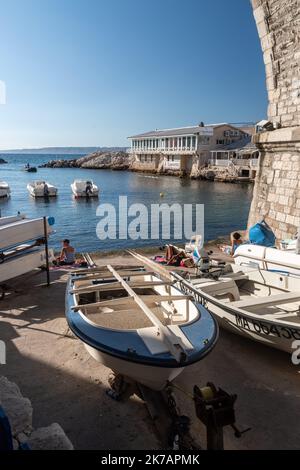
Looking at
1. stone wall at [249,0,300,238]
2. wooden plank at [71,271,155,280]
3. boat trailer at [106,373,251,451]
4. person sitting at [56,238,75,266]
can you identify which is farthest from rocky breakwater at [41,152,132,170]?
boat trailer at [106,373,251,451]

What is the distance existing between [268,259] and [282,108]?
19.3ft

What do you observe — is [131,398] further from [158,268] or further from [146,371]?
[158,268]

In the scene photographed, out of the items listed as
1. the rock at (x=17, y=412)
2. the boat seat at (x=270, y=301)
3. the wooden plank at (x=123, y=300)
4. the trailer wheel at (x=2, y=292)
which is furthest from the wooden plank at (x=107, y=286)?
the trailer wheel at (x=2, y=292)

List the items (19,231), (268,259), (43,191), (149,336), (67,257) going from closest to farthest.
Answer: (149,336) < (268,259) < (19,231) < (67,257) < (43,191)

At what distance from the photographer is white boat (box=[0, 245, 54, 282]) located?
955cm

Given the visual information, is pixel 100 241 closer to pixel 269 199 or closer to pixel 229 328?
pixel 269 199

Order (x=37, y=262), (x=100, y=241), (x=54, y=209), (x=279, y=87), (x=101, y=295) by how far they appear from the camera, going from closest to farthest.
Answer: (x=101, y=295)
(x=37, y=262)
(x=279, y=87)
(x=100, y=241)
(x=54, y=209)

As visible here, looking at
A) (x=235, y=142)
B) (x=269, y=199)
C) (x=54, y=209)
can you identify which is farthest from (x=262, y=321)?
(x=235, y=142)

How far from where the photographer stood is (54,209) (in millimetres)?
38375

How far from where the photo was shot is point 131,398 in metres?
5.33

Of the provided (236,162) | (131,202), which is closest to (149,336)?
(131,202)

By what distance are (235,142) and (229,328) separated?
66586 millimetres

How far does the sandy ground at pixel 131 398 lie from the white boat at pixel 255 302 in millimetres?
520

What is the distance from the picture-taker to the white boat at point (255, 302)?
610 centimetres
